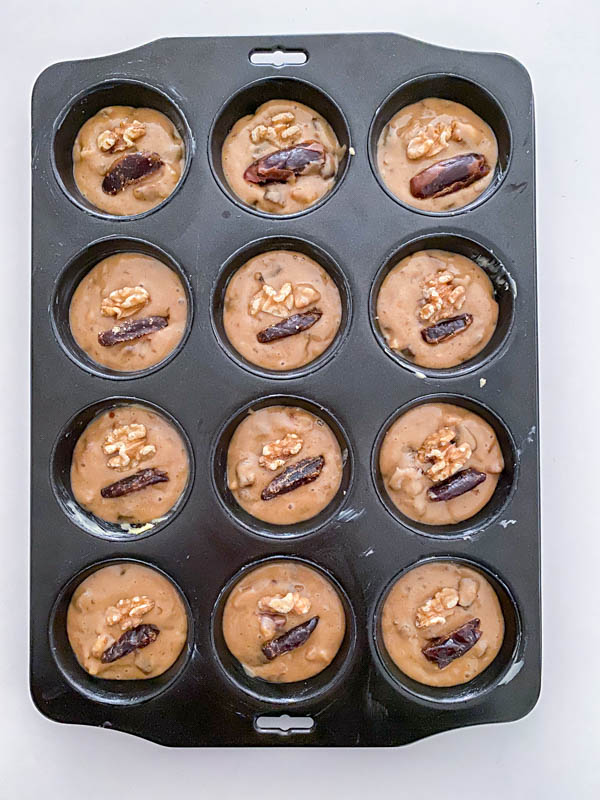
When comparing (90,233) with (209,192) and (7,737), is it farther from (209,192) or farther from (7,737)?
(7,737)

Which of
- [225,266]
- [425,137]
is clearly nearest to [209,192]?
[225,266]

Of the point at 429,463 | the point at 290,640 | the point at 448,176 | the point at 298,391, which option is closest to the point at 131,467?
the point at 298,391

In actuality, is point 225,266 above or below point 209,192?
below

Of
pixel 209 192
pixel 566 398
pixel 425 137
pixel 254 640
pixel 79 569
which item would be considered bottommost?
pixel 254 640

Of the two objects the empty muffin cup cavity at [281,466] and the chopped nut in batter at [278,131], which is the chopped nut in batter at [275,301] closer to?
the empty muffin cup cavity at [281,466]

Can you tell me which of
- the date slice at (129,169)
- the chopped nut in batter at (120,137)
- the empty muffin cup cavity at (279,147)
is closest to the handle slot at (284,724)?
the empty muffin cup cavity at (279,147)

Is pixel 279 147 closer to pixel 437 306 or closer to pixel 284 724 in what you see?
pixel 437 306

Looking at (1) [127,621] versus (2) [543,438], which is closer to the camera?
(1) [127,621]
